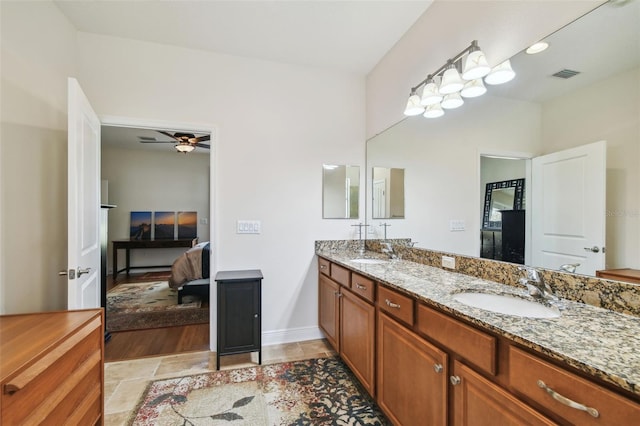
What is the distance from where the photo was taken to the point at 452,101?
1888 millimetres

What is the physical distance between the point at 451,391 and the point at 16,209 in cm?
239

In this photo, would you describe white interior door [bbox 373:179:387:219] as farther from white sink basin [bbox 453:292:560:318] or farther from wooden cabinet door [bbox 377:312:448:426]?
white sink basin [bbox 453:292:560:318]

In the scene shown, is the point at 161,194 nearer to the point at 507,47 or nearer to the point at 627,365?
the point at 507,47

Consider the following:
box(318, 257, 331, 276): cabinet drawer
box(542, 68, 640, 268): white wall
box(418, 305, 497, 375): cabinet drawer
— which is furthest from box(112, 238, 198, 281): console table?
box(542, 68, 640, 268): white wall

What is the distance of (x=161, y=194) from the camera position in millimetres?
5980

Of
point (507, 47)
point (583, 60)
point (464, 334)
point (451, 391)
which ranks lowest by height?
point (451, 391)

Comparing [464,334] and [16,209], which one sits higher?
[16,209]

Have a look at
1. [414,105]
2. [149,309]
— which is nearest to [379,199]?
[414,105]

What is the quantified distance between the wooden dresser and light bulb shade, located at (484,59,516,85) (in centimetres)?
241

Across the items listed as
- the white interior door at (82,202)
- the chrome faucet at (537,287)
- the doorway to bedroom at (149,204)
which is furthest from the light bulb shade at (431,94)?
the doorway to bedroom at (149,204)

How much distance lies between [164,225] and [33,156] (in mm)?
4685

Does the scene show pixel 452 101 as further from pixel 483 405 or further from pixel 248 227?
pixel 248 227

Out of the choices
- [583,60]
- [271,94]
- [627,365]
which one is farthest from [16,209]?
[583,60]

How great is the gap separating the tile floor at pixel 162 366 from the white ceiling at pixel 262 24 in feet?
8.95
